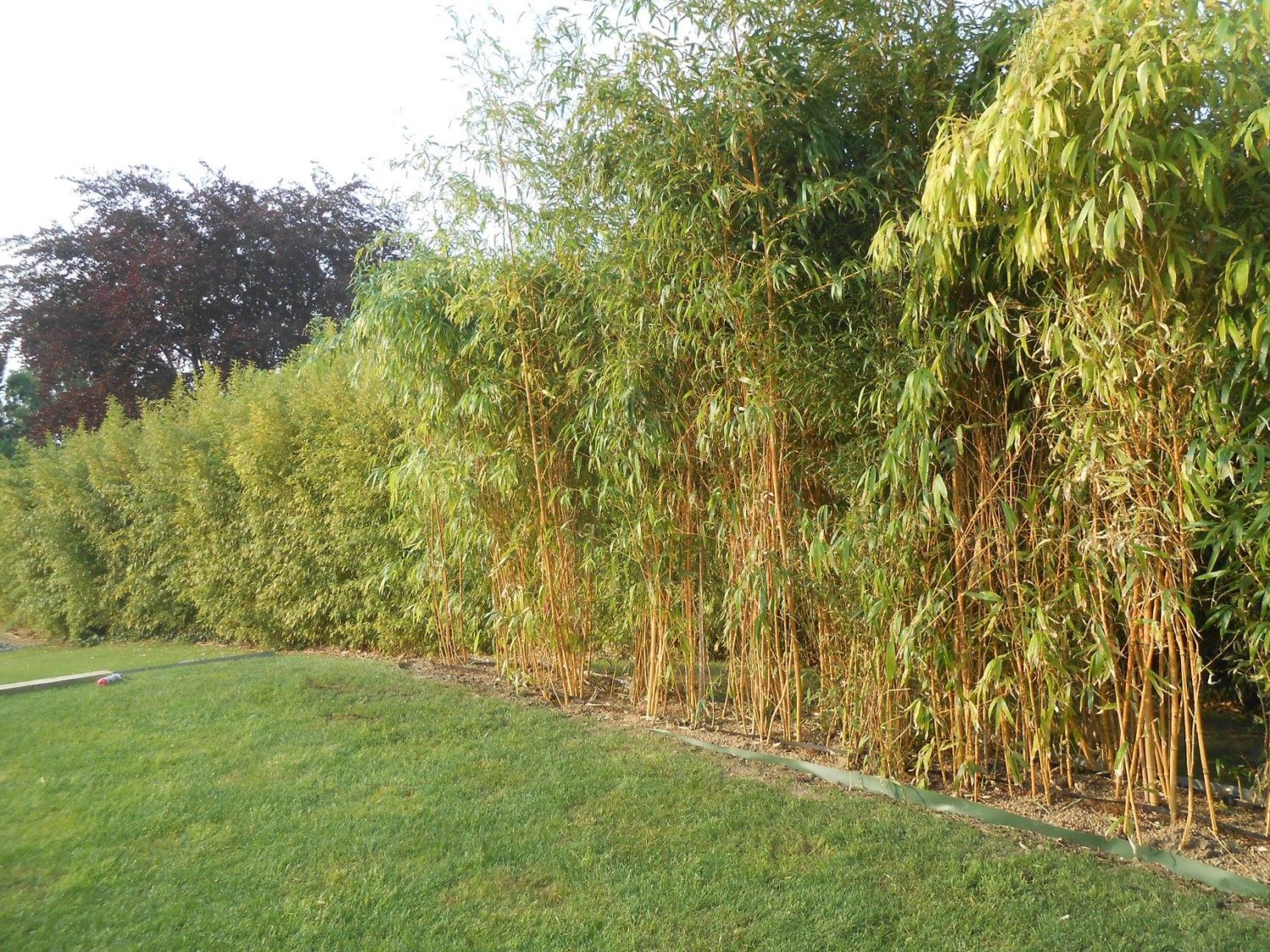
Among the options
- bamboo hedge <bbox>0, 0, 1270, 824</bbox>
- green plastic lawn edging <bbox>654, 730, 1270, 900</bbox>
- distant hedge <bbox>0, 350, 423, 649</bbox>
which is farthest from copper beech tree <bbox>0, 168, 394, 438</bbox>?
green plastic lawn edging <bbox>654, 730, 1270, 900</bbox>

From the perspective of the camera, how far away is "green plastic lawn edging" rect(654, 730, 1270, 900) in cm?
230

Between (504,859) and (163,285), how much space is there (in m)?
12.6

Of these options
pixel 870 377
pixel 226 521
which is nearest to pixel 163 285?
pixel 226 521

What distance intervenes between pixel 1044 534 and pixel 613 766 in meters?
1.73

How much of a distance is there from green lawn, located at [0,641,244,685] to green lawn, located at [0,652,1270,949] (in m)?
2.88

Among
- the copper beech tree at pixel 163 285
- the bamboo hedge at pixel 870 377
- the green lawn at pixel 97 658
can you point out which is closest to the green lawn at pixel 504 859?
→ the bamboo hedge at pixel 870 377

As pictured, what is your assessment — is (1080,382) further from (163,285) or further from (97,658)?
(163,285)

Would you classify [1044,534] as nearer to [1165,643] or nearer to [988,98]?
[1165,643]

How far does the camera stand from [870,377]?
9.81 ft

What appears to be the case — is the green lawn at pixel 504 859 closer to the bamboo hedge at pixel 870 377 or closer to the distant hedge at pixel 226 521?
the bamboo hedge at pixel 870 377

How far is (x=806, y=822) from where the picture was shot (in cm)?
276

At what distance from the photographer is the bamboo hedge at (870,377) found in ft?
6.89

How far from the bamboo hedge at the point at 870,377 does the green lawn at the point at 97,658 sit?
281cm

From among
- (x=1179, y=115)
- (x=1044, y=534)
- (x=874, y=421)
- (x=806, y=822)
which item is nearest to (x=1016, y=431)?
(x=1044, y=534)
